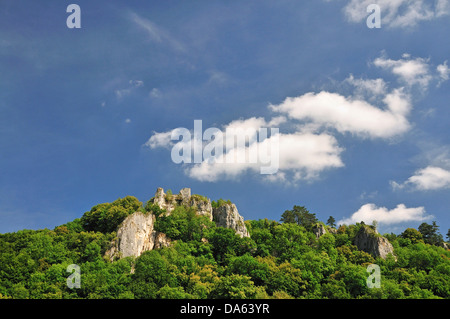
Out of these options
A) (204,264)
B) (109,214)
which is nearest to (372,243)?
(204,264)

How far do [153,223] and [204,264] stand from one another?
1651 cm

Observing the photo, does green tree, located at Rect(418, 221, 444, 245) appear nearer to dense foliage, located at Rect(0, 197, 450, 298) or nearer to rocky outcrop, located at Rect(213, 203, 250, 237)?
dense foliage, located at Rect(0, 197, 450, 298)

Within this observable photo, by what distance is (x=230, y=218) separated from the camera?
282 feet

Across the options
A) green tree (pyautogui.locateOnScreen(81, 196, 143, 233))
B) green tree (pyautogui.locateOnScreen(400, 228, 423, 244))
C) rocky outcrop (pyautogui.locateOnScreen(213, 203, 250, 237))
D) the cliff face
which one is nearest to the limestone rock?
the cliff face

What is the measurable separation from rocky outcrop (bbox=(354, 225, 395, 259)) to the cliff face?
82.5 ft

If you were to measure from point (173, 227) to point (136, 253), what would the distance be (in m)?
10.3

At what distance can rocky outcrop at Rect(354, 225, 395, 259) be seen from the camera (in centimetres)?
7662

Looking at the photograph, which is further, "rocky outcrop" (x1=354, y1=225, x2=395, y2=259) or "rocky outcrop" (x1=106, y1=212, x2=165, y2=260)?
"rocky outcrop" (x1=354, y1=225, x2=395, y2=259)

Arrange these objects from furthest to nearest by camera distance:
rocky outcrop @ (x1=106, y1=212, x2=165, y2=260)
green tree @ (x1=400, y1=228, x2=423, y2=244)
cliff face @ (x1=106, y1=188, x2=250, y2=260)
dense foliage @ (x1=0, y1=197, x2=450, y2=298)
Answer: green tree @ (x1=400, y1=228, x2=423, y2=244) → cliff face @ (x1=106, y1=188, x2=250, y2=260) → rocky outcrop @ (x1=106, y1=212, x2=165, y2=260) → dense foliage @ (x1=0, y1=197, x2=450, y2=298)

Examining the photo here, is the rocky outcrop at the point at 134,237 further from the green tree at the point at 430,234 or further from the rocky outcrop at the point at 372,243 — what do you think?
the green tree at the point at 430,234

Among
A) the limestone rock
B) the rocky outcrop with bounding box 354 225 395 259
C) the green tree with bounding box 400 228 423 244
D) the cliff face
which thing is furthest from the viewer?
the green tree with bounding box 400 228 423 244
